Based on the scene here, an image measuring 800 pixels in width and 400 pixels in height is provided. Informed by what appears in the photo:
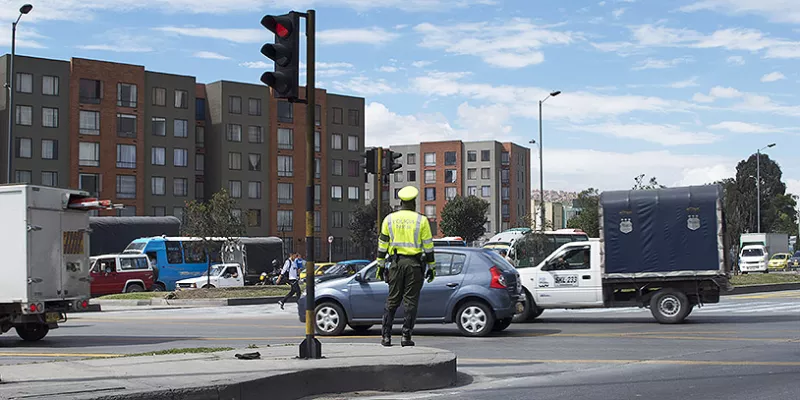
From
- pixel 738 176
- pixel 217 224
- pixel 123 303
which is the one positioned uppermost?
pixel 738 176

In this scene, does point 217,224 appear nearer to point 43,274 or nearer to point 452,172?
point 43,274

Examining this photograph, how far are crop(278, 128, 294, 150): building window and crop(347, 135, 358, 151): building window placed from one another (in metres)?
6.77

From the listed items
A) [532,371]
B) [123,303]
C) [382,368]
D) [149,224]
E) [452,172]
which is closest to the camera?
[382,368]

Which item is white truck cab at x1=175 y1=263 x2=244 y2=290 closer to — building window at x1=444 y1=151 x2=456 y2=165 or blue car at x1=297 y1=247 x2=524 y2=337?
blue car at x1=297 y1=247 x2=524 y2=337

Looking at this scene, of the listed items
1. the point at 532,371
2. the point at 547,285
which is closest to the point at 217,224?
the point at 547,285

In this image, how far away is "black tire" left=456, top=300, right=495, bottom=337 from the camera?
14.8 meters

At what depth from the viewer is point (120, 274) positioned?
126 feet

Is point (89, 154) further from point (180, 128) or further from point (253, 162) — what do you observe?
point (253, 162)

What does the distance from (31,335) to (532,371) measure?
9460 mm

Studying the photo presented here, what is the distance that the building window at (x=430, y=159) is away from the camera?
401ft

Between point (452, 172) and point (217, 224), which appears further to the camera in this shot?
point (452, 172)

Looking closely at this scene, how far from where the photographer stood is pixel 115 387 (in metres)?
7.57

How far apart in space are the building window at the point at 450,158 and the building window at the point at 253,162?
43410 millimetres

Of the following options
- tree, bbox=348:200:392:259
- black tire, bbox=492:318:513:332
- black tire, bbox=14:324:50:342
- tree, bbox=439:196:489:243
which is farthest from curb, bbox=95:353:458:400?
tree, bbox=439:196:489:243
